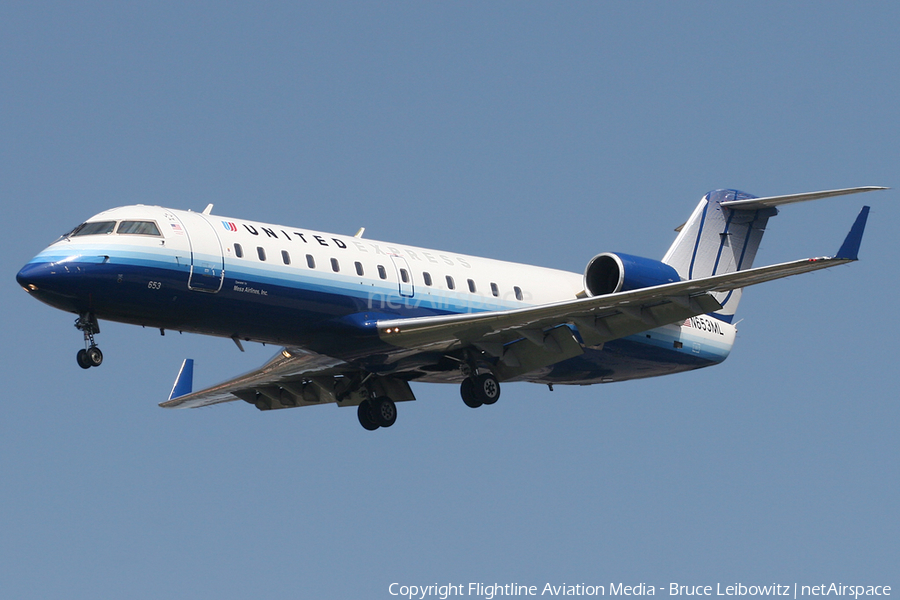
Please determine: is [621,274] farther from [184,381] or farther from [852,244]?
[184,381]

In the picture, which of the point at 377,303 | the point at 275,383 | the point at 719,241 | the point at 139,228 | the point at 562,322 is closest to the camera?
the point at 139,228

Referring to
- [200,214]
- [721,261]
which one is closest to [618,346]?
[721,261]

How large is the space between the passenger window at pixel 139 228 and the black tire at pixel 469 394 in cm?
686

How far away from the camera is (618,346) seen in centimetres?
2712

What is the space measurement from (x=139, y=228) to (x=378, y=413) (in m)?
7.15

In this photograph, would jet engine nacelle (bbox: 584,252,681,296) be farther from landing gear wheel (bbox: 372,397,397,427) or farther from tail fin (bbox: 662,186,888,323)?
landing gear wheel (bbox: 372,397,397,427)

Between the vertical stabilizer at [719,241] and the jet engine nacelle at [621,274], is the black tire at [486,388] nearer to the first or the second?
the jet engine nacelle at [621,274]

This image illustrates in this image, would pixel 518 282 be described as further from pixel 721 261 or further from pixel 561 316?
pixel 721 261

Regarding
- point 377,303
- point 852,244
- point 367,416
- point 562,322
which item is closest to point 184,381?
point 367,416

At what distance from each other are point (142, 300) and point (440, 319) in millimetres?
5386

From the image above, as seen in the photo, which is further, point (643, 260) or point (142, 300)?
point (643, 260)

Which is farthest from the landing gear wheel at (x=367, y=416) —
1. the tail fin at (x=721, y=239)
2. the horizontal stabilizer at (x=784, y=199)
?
the horizontal stabilizer at (x=784, y=199)

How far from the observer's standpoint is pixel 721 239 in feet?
97.6

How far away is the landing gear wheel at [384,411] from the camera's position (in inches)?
1053
